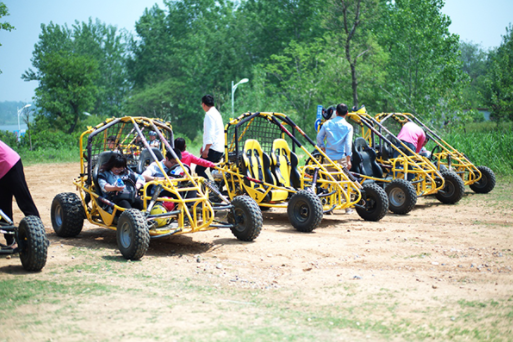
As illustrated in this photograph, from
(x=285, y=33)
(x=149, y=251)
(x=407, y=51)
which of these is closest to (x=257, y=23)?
(x=285, y=33)

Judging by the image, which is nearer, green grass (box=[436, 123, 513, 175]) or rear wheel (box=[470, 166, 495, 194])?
rear wheel (box=[470, 166, 495, 194])

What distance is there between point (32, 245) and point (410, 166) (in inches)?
319

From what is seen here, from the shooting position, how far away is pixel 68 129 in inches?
1618

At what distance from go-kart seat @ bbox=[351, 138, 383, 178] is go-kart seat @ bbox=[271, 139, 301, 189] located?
1706 mm

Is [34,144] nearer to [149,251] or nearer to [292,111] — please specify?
[292,111]

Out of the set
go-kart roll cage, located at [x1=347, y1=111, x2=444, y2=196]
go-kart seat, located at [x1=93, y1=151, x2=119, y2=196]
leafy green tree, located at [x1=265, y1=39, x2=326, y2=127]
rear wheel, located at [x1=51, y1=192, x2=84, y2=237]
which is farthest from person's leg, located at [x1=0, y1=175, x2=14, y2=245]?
Answer: leafy green tree, located at [x1=265, y1=39, x2=326, y2=127]

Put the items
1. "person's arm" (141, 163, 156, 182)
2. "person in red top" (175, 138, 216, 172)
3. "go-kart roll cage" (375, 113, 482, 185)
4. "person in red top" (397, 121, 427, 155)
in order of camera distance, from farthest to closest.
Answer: "go-kart roll cage" (375, 113, 482, 185) → "person in red top" (397, 121, 427, 155) → "person in red top" (175, 138, 216, 172) → "person's arm" (141, 163, 156, 182)

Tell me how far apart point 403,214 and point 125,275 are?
6148 millimetres

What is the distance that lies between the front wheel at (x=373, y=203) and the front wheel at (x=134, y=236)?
4229mm

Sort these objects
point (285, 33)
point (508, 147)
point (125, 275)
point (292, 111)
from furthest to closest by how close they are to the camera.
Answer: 1. point (285, 33)
2. point (292, 111)
3. point (508, 147)
4. point (125, 275)

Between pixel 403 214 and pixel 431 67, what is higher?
pixel 431 67

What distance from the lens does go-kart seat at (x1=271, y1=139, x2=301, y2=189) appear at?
944cm

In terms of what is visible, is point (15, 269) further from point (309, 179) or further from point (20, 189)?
point (309, 179)

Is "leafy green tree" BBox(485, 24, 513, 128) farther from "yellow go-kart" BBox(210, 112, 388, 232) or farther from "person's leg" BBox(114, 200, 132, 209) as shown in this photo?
"person's leg" BBox(114, 200, 132, 209)
